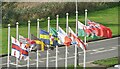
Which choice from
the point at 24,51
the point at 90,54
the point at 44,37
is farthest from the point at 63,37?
the point at 90,54

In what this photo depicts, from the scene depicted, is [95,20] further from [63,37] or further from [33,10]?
[63,37]

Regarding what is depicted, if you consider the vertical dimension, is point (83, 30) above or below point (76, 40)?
above

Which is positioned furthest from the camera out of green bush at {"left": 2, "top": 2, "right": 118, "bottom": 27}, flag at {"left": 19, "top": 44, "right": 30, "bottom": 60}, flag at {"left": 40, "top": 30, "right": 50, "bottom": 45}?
green bush at {"left": 2, "top": 2, "right": 118, "bottom": 27}

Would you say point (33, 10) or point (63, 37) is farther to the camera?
point (33, 10)

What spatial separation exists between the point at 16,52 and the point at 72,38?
3724mm

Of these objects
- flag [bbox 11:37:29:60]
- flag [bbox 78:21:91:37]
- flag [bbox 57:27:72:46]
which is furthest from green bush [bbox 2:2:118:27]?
flag [bbox 11:37:29:60]

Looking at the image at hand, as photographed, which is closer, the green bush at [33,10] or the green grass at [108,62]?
the green grass at [108,62]

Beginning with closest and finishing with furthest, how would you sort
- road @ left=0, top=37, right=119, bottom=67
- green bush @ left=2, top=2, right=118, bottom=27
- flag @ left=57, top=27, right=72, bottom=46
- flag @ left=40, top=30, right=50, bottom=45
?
flag @ left=40, top=30, right=50, bottom=45
flag @ left=57, top=27, right=72, bottom=46
road @ left=0, top=37, right=119, bottom=67
green bush @ left=2, top=2, right=118, bottom=27

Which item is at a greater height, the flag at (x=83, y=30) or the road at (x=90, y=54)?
the flag at (x=83, y=30)

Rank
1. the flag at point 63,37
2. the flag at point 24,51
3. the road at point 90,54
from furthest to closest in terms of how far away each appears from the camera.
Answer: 1. the road at point 90,54
2. the flag at point 63,37
3. the flag at point 24,51

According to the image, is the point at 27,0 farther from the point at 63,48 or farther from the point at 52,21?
the point at 63,48

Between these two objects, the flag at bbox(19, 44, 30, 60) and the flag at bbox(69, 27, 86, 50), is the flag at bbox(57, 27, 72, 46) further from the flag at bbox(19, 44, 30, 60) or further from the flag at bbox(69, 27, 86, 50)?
the flag at bbox(19, 44, 30, 60)

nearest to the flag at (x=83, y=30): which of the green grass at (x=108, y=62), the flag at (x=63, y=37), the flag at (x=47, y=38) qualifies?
the flag at (x=63, y=37)

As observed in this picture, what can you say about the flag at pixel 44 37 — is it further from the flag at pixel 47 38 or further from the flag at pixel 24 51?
the flag at pixel 24 51
